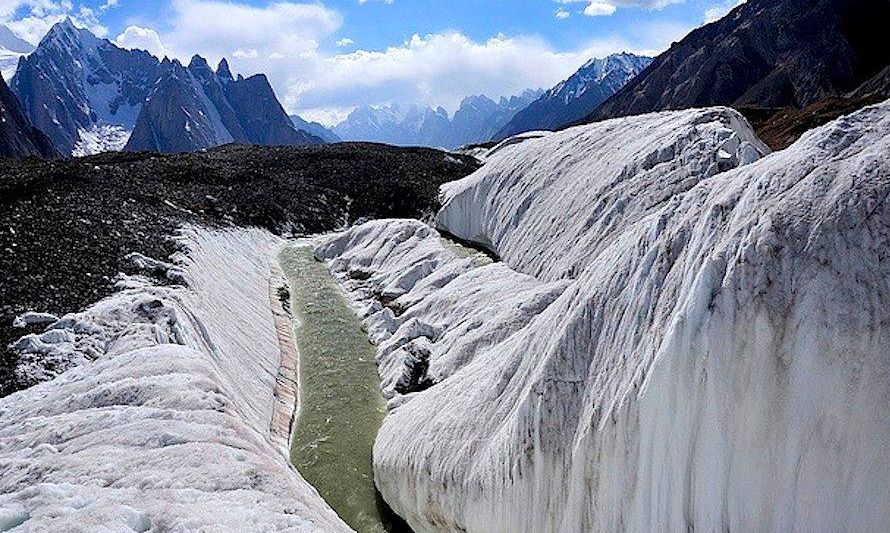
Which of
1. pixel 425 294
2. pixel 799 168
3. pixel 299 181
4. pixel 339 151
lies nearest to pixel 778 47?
pixel 339 151

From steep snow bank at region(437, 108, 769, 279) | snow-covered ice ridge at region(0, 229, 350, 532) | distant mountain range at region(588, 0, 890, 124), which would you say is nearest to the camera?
snow-covered ice ridge at region(0, 229, 350, 532)

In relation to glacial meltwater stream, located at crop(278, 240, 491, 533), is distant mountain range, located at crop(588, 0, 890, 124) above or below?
above

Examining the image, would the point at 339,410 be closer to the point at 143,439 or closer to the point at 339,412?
the point at 339,412

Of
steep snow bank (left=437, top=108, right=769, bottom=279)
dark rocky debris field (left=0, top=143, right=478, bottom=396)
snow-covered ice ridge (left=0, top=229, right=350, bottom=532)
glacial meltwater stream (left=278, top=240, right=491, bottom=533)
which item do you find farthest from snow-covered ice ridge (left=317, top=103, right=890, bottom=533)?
dark rocky debris field (left=0, top=143, right=478, bottom=396)

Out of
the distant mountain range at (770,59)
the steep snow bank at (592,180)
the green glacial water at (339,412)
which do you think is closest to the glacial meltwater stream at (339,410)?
the green glacial water at (339,412)

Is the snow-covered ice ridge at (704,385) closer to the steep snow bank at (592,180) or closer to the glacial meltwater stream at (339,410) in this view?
the glacial meltwater stream at (339,410)

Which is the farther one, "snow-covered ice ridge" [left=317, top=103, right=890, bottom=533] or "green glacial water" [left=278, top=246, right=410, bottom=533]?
"green glacial water" [left=278, top=246, right=410, bottom=533]

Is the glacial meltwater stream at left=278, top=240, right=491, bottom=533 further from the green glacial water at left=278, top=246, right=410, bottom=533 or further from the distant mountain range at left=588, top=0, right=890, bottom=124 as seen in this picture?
the distant mountain range at left=588, top=0, right=890, bottom=124

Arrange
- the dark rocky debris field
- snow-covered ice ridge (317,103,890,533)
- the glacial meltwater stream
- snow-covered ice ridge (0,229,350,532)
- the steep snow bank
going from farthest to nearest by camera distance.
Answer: the steep snow bank
the dark rocky debris field
the glacial meltwater stream
snow-covered ice ridge (0,229,350,532)
snow-covered ice ridge (317,103,890,533)
